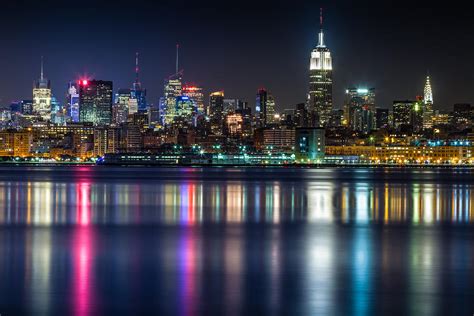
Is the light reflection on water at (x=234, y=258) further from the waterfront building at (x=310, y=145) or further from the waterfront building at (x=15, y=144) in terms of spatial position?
the waterfront building at (x=15, y=144)

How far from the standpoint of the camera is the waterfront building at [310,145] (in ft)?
532

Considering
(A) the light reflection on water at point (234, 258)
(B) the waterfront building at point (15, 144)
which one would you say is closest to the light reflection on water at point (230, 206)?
(A) the light reflection on water at point (234, 258)

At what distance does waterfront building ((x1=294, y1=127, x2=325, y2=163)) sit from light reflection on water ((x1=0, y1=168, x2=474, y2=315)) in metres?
117

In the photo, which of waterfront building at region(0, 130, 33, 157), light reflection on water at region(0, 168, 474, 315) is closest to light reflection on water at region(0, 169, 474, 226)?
light reflection on water at region(0, 168, 474, 315)

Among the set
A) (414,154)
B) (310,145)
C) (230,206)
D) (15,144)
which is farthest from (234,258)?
(15,144)

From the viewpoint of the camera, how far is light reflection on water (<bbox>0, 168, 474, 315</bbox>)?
17016mm

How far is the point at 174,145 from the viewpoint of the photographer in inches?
7244

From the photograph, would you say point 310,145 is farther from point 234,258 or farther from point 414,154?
point 234,258

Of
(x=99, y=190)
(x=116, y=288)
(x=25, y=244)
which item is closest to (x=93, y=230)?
(x=25, y=244)

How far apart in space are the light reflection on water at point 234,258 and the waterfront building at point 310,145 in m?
117

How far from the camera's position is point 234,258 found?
23734 millimetres

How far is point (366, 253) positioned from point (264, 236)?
539cm

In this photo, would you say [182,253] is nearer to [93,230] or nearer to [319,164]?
[93,230]

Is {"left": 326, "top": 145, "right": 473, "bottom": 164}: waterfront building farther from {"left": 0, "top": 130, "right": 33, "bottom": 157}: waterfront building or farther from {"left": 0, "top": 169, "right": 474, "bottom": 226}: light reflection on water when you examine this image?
{"left": 0, "top": 169, "right": 474, "bottom": 226}: light reflection on water
